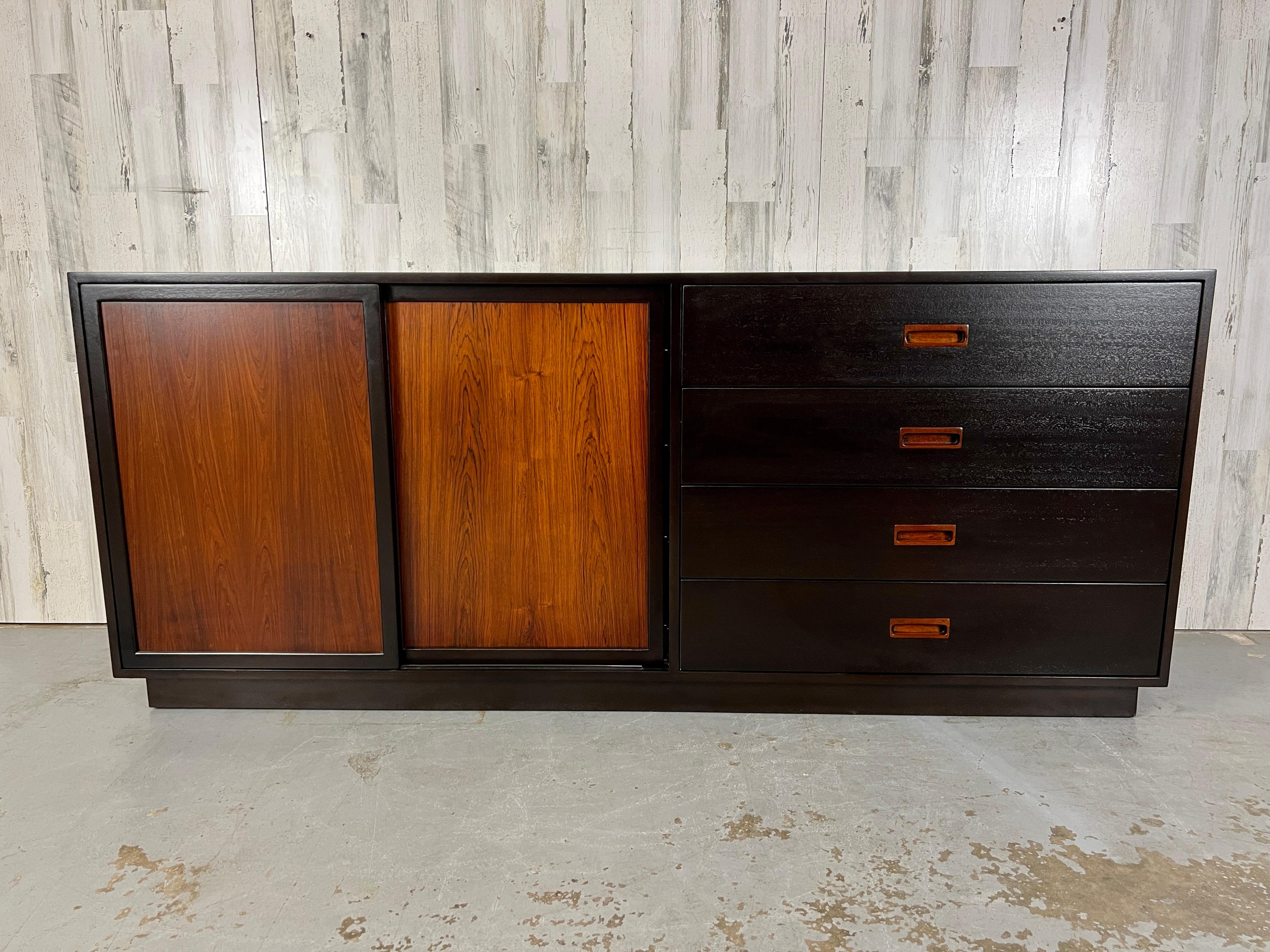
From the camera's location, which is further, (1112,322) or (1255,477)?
(1255,477)

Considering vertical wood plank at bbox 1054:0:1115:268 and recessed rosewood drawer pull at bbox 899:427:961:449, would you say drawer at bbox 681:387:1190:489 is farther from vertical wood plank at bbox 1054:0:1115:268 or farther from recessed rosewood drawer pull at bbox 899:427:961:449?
vertical wood plank at bbox 1054:0:1115:268

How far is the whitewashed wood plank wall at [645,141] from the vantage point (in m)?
1.97

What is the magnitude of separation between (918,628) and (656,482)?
25.7 inches

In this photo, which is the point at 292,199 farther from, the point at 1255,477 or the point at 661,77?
the point at 1255,477

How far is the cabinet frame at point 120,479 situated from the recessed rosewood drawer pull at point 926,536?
1.08m

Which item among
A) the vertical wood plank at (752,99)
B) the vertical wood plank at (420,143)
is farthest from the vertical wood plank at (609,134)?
the vertical wood plank at (420,143)

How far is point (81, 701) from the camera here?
183 centimetres

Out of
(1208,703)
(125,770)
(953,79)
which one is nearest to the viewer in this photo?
(125,770)

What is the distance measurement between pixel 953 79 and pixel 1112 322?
85cm

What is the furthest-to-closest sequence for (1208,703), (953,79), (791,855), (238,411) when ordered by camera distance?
(953,79), (1208,703), (238,411), (791,855)

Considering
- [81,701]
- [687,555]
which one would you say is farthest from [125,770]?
[687,555]

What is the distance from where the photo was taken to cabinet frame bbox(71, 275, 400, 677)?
1580mm

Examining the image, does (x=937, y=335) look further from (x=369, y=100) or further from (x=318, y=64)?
(x=318, y=64)

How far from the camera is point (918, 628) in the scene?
1.68 m
